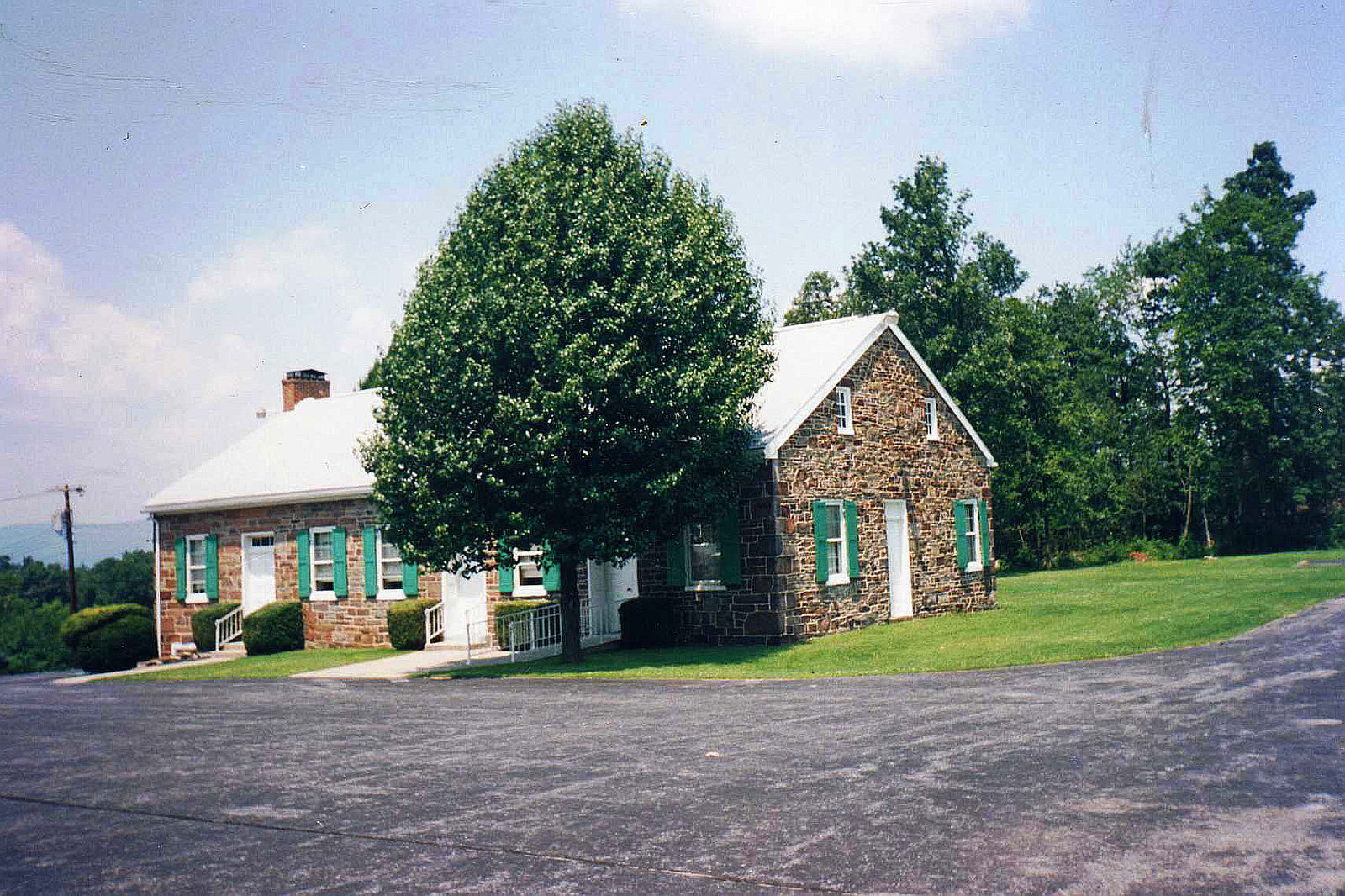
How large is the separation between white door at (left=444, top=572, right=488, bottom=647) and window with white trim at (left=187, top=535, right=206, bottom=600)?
792 cm

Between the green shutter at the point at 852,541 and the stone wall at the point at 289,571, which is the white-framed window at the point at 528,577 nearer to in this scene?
the stone wall at the point at 289,571

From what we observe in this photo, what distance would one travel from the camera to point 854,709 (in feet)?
39.3

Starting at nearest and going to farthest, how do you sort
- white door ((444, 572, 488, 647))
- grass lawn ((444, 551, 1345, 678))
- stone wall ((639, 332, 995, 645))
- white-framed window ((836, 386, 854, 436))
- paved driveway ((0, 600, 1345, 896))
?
paved driveway ((0, 600, 1345, 896)) < grass lawn ((444, 551, 1345, 678)) < stone wall ((639, 332, 995, 645)) < white-framed window ((836, 386, 854, 436)) < white door ((444, 572, 488, 647))

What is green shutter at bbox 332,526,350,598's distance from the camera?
2631cm

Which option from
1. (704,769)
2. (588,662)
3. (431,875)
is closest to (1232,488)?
(588,662)

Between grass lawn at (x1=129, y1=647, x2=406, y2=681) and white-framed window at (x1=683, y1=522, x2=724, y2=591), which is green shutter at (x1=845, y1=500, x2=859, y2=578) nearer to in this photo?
white-framed window at (x1=683, y1=522, x2=724, y2=591)

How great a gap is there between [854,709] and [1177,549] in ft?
139

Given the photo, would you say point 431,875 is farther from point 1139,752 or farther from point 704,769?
point 1139,752

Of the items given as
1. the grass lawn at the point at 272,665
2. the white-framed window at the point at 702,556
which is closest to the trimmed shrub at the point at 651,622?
the white-framed window at the point at 702,556

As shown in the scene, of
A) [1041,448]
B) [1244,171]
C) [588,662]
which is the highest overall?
[1244,171]

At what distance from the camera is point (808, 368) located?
24328 mm

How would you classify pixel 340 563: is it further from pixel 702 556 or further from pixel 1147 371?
pixel 1147 371

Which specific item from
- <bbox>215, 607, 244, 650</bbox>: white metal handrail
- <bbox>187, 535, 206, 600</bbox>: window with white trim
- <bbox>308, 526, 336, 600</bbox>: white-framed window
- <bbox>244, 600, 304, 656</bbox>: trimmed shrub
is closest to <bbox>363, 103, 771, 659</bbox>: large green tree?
<bbox>308, 526, 336, 600</bbox>: white-framed window

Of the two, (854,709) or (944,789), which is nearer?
(944,789)
